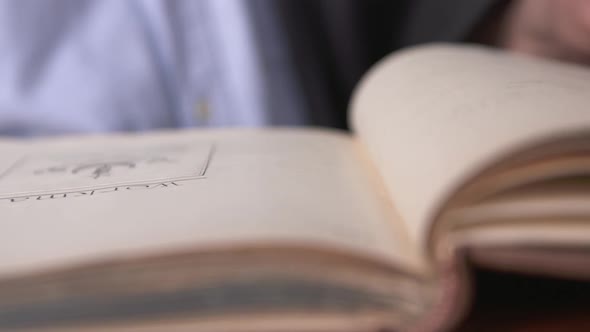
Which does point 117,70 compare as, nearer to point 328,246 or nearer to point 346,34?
point 346,34

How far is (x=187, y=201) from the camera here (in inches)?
11.8

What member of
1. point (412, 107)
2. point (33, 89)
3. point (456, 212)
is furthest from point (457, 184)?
point (33, 89)

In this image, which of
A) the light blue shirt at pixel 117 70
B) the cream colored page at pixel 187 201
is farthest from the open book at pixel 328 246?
the light blue shirt at pixel 117 70

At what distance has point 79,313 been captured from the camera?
260 millimetres

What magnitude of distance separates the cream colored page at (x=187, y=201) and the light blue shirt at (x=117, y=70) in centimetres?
20

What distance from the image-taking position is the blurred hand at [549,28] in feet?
1.54

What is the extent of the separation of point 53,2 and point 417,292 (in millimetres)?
593

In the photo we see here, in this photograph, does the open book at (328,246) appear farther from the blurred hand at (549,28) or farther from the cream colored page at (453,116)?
the blurred hand at (549,28)

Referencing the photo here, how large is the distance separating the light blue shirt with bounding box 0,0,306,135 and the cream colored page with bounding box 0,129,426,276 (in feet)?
0.66

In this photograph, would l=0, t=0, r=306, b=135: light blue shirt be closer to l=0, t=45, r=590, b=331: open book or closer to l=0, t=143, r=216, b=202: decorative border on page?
l=0, t=143, r=216, b=202: decorative border on page

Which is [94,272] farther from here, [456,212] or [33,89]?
[33,89]

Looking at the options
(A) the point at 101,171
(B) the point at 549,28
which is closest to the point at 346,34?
(B) the point at 549,28

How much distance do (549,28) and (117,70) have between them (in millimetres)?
474

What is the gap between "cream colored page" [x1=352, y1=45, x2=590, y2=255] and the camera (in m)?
0.25
